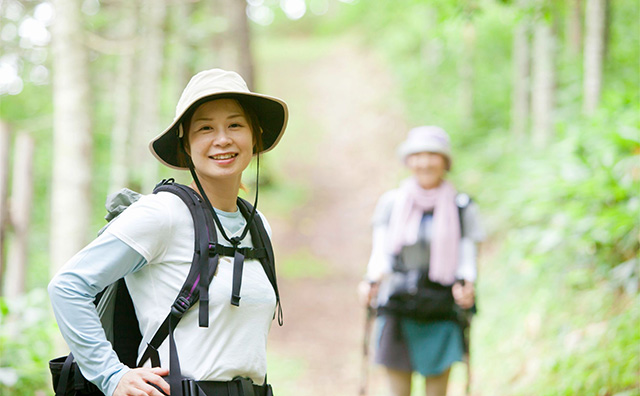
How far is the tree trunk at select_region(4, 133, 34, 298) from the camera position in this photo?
6.02 m

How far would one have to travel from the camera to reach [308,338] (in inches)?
345

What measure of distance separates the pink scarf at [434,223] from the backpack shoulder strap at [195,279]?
2.60 m

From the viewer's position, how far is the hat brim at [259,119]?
215cm

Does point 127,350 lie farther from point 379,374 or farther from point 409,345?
point 379,374

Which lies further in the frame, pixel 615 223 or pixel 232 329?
pixel 615 223

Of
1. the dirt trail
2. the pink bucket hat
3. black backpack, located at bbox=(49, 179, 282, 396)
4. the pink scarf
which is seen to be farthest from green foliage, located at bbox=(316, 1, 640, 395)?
black backpack, located at bbox=(49, 179, 282, 396)

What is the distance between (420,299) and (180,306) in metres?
2.70

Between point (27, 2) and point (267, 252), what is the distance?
6050mm

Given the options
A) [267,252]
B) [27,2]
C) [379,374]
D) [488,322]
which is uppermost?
[27,2]

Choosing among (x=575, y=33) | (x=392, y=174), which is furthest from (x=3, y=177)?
(x=392, y=174)

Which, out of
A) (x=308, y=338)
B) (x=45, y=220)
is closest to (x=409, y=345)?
(x=308, y=338)

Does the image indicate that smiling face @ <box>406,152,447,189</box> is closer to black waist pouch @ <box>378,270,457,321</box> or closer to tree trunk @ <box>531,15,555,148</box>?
black waist pouch @ <box>378,270,457,321</box>

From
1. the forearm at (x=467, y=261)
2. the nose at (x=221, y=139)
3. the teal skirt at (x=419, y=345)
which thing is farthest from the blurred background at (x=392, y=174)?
the nose at (x=221, y=139)

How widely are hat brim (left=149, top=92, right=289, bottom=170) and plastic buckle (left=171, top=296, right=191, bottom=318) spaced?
0.59 meters
